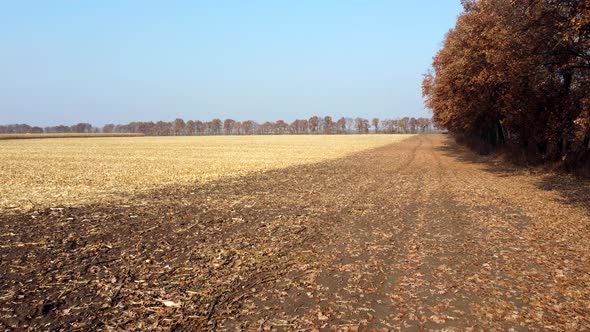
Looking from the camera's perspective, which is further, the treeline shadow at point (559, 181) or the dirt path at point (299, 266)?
the treeline shadow at point (559, 181)

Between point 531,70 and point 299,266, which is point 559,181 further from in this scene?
point 299,266

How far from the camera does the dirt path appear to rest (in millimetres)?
5113

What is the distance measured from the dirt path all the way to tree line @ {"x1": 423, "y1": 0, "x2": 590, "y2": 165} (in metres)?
6.72

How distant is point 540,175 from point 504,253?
16429 mm

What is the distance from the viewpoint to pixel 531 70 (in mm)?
17469

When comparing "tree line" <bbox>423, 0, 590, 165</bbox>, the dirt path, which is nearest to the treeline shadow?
the dirt path

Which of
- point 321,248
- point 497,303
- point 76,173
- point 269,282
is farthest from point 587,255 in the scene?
point 76,173

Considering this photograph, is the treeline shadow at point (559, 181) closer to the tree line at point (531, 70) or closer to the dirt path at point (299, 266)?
the dirt path at point (299, 266)

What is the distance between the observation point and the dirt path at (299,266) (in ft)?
16.8

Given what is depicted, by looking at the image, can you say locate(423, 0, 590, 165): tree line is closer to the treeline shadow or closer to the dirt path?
the treeline shadow

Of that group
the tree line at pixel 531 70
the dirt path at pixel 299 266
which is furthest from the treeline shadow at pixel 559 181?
the tree line at pixel 531 70

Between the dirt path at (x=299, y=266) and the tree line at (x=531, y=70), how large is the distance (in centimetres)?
672

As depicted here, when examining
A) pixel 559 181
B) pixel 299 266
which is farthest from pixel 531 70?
pixel 299 266

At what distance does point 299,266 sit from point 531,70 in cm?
1616
